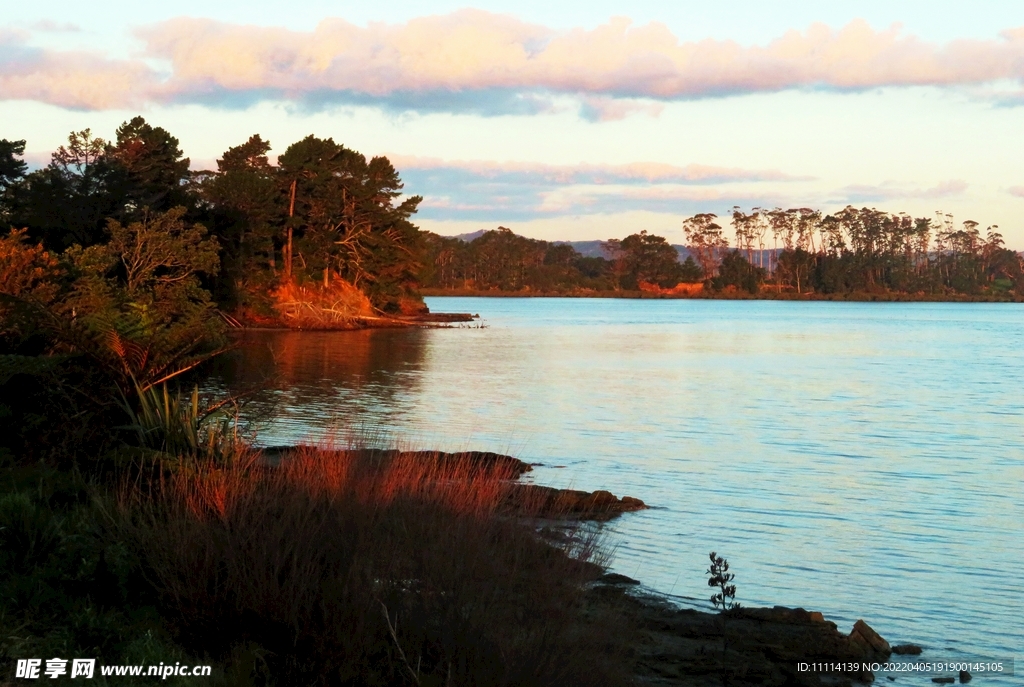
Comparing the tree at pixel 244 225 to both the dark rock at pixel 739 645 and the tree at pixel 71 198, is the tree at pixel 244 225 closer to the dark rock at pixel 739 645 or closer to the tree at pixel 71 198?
the tree at pixel 71 198

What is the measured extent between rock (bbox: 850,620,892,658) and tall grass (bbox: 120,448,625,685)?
341 centimetres

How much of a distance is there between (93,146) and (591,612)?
49.3 m

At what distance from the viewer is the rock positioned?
972 centimetres

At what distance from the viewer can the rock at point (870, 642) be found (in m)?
9.72

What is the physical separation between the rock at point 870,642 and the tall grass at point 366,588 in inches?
134

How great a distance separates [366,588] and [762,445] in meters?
19.7

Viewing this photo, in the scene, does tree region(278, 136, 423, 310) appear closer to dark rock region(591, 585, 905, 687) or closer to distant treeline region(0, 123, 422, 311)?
distant treeline region(0, 123, 422, 311)

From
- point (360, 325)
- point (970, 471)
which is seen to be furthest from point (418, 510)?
point (360, 325)

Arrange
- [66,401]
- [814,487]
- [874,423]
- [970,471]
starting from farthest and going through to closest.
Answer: [874,423], [970,471], [814,487], [66,401]

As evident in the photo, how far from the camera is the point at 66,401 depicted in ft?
38.9

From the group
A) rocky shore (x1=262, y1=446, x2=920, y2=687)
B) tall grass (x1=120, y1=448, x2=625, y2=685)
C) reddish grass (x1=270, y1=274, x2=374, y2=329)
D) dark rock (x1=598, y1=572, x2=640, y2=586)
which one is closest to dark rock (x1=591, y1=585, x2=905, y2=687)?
rocky shore (x1=262, y1=446, x2=920, y2=687)

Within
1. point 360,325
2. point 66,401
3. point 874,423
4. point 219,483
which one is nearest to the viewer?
point 219,483

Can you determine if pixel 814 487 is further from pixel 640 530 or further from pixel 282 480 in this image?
pixel 282 480

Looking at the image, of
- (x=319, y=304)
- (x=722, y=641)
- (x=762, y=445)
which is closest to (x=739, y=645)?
(x=722, y=641)
